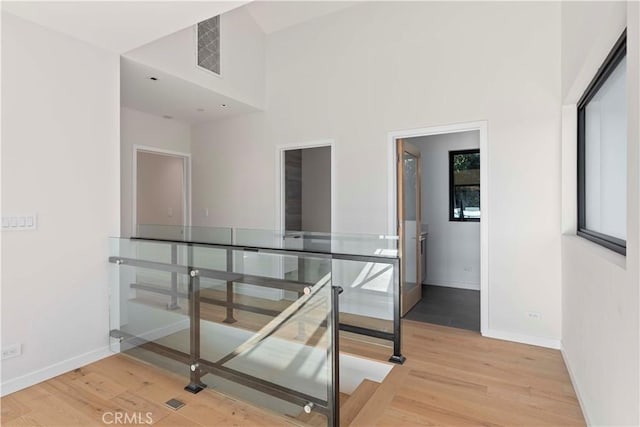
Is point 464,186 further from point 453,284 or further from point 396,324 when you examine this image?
point 396,324

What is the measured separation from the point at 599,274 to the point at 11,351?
3.85 meters

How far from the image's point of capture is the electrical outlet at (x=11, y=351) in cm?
246

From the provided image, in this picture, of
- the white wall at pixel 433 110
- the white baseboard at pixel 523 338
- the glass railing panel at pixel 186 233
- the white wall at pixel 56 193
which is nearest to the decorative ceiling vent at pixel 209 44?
the white wall at pixel 433 110

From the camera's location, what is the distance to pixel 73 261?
287 centimetres

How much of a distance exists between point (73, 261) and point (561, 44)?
4600 mm

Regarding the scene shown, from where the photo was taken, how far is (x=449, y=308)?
4.46m

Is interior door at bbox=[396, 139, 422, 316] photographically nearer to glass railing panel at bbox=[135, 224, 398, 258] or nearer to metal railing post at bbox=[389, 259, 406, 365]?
glass railing panel at bbox=[135, 224, 398, 258]

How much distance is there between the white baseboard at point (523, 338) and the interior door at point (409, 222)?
0.96 meters

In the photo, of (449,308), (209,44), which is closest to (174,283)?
(209,44)

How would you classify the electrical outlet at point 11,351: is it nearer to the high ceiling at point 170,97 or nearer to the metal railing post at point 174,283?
the metal railing post at point 174,283

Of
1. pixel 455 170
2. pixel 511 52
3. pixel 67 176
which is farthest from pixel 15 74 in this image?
pixel 455 170

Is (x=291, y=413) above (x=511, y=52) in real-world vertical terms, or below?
below

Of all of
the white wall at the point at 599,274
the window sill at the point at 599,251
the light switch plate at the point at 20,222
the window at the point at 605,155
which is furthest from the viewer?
the light switch plate at the point at 20,222

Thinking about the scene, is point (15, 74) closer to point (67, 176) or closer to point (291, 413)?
point (67, 176)
